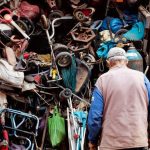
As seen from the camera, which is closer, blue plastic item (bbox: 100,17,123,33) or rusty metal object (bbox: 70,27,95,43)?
rusty metal object (bbox: 70,27,95,43)

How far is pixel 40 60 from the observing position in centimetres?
859

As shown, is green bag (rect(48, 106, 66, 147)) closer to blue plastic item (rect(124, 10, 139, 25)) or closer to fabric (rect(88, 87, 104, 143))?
fabric (rect(88, 87, 104, 143))

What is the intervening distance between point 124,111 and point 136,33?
4109 mm

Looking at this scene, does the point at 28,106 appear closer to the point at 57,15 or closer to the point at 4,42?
the point at 4,42

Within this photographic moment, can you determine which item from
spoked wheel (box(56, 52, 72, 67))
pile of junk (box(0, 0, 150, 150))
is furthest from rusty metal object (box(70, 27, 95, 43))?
spoked wheel (box(56, 52, 72, 67))

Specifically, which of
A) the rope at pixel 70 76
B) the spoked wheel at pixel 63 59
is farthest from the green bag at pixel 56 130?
the spoked wheel at pixel 63 59

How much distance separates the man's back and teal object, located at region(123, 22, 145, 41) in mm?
3678

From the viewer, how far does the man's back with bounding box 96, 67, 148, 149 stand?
5363 mm

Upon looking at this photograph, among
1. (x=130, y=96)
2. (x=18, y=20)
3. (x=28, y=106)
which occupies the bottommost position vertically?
(x=28, y=106)

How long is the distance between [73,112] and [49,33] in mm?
2163

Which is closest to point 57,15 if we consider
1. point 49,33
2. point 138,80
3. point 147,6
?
point 49,33

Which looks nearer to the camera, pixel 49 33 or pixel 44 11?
pixel 49 33

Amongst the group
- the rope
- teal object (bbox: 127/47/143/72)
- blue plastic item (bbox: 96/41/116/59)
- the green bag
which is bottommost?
the green bag

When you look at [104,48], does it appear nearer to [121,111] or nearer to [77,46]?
[77,46]
